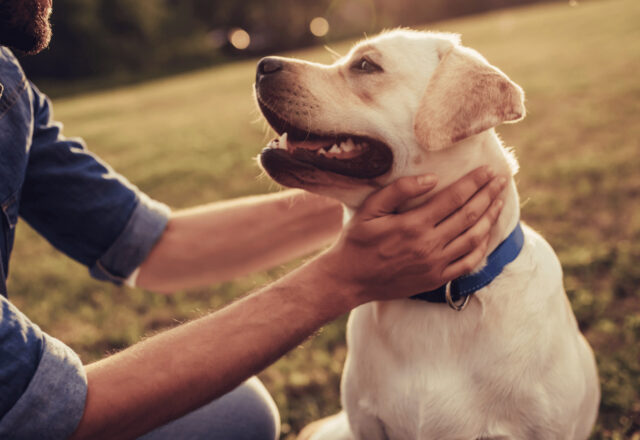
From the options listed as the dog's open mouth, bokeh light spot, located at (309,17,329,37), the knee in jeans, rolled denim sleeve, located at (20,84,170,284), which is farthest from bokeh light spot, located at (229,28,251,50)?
the dog's open mouth

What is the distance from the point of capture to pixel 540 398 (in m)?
2.06

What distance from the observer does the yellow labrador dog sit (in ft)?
6.77

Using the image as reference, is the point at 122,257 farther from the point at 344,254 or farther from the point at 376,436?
the point at 376,436

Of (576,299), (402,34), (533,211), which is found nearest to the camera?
(402,34)

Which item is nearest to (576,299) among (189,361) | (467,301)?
(467,301)

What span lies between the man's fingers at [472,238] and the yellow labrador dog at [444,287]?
10 centimetres

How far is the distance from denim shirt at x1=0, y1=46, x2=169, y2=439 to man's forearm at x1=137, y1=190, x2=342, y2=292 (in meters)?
0.13

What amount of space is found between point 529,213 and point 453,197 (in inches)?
140

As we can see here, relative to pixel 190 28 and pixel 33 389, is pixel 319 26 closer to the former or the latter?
pixel 190 28

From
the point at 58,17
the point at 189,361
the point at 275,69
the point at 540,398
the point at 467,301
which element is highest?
the point at 275,69

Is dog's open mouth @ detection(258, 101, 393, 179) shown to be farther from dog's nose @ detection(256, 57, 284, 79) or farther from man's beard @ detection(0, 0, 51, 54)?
man's beard @ detection(0, 0, 51, 54)

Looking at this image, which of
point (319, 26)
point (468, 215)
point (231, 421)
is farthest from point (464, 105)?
point (319, 26)

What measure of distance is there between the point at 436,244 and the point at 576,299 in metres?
2.24

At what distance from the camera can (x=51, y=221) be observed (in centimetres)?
265
